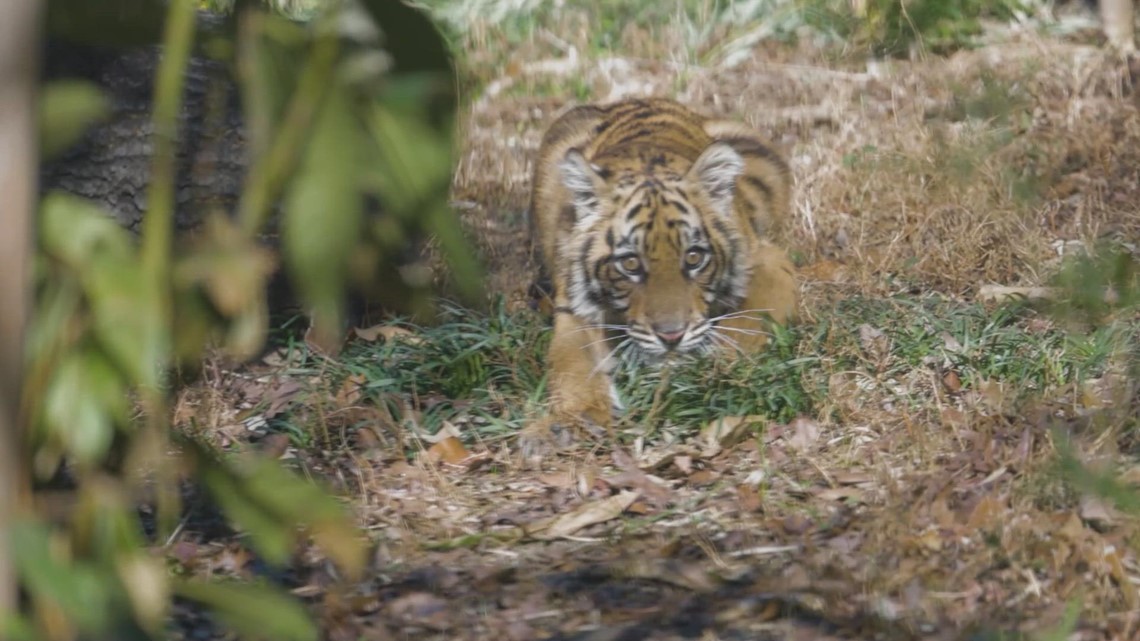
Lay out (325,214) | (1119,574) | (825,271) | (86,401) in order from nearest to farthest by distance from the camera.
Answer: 1. (325,214)
2. (86,401)
3. (1119,574)
4. (825,271)

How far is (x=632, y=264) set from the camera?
4688 millimetres

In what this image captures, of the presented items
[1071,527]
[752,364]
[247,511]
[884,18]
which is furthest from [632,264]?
[247,511]

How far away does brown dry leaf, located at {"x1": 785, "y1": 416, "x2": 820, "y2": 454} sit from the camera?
12.5 feet

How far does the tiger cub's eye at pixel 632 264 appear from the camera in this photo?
4.69 metres

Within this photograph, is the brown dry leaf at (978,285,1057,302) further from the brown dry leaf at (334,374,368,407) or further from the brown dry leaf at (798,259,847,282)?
the brown dry leaf at (334,374,368,407)

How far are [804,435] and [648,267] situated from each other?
0.97m

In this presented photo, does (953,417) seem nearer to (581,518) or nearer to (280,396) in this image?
(581,518)

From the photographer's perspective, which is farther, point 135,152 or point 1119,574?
point 135,152

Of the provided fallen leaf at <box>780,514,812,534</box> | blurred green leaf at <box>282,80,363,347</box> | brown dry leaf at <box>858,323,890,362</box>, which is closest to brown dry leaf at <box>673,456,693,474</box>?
fallen leaf at <box>780,514,812,534</box>

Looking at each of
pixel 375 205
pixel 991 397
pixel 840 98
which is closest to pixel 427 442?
pixel 991 397

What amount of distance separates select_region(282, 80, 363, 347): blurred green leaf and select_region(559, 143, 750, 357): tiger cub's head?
361cm

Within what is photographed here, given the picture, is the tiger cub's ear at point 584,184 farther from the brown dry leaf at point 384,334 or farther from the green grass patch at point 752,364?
the brown dry leaf at point 384,334

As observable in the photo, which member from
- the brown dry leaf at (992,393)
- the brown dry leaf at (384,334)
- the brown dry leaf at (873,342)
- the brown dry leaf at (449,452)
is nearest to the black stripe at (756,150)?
the brown dry leaf at (873,342)

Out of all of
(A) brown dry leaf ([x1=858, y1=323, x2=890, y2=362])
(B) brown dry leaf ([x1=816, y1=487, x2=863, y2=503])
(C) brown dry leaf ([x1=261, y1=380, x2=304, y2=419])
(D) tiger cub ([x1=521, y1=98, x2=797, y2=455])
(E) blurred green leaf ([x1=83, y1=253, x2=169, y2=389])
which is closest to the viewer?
(E) blurred green leaf ([x1=83, y1=253, x2=169, y2=389])
